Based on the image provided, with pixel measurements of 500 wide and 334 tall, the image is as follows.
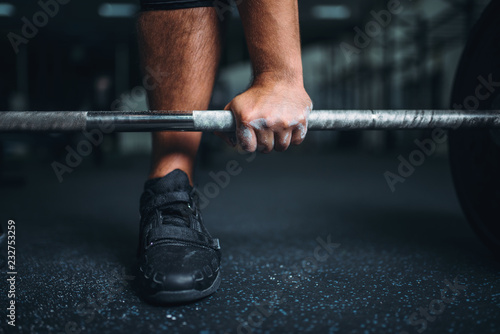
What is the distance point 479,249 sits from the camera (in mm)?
854

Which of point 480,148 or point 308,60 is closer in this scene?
point 480,148

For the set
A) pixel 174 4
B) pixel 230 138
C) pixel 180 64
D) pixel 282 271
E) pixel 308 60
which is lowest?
pixel 308 60

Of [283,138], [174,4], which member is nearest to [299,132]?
[283,138]

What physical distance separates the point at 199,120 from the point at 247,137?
8cm

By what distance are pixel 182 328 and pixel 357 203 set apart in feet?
3.61

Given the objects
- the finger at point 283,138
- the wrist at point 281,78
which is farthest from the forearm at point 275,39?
the finger at point 283,138

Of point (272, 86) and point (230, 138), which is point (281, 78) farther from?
point (230, 138)

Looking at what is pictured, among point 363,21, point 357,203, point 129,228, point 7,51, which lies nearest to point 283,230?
point 129,228

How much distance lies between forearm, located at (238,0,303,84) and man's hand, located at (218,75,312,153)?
0.12 feet

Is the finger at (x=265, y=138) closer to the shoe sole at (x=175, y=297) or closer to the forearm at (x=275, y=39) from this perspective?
the forearm at (x=275, y=39)

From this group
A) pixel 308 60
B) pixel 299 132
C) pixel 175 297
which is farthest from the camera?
pixel 308 60

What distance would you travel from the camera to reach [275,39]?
28.5 inches

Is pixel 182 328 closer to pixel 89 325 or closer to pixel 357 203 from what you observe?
pixel 89 325

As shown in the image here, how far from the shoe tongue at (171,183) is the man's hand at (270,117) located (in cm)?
16
